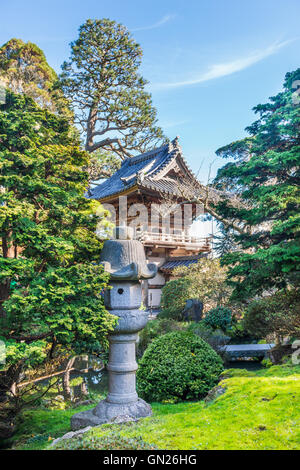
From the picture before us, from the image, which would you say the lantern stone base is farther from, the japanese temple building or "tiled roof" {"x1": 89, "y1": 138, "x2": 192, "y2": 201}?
"tiled roof" {"x1": 89, "y1": 138, "x2": 192, "y2": 201}

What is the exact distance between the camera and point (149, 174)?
50.7ft

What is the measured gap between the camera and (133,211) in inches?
632

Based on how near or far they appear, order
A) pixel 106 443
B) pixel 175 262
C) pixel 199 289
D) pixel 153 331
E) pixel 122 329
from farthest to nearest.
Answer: pixel 175 262 → pixel 199 289 → pixel 153 331 → pixel 122 329 → pixel 106 443

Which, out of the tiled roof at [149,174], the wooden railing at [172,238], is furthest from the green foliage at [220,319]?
the tiled roof at [149,174]

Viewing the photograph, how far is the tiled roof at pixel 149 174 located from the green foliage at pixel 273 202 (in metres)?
7.03

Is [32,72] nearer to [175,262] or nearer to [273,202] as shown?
[175,262]

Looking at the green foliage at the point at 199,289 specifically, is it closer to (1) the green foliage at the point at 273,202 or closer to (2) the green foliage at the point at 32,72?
(1) the green foliage at the point at 273,202

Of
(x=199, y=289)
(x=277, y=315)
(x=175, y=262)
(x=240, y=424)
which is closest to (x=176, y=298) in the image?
(x=199, y=289)

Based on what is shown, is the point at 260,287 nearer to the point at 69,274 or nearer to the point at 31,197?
the point at 69,274

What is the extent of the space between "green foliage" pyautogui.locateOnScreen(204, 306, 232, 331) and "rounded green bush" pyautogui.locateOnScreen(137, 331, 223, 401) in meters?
5.51

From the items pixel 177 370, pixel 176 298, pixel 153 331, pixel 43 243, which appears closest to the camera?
pixel 43 243

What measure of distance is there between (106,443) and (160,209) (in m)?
13.6
